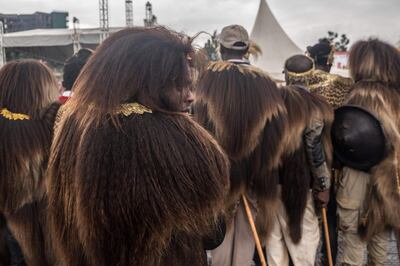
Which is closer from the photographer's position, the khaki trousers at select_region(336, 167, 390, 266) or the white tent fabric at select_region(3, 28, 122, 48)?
the khaki trousers at select_region(336, 167, 390, 266)

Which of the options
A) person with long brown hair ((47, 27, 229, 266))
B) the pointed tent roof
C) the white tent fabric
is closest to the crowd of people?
person with long brown hair ((47, 27, 229, 266))

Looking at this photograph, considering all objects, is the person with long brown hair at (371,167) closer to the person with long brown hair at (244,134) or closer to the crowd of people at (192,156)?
the crowd of people at (192,156)

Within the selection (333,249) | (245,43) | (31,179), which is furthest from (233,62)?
(333,249)

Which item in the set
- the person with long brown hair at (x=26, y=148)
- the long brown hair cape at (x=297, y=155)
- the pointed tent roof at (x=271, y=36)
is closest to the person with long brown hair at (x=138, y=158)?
the person with long brown hair at (x=26, y=148)

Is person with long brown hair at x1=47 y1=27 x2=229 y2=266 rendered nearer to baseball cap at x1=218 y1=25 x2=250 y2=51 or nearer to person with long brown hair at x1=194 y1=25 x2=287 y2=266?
person with long brown hair at x1=194 y1=25 x2=287 y2=266

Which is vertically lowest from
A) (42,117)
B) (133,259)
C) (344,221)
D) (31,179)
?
(344,221)

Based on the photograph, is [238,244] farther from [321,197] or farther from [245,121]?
[245,121]

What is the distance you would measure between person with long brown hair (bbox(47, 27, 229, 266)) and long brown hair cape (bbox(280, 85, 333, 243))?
4.69 ft

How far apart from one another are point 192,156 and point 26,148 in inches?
51.7

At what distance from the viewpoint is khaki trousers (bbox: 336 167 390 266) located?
3.13 meters

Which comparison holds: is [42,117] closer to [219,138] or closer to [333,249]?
[219,138]

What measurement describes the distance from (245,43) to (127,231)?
192 cm

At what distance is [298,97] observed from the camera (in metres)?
2.79

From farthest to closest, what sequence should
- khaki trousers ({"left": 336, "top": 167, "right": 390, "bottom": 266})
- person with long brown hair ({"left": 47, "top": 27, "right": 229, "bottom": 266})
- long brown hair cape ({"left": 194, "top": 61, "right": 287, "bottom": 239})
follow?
khaki trousers ({"left": 336, "top": 167, "right": 390, "bottom": 266}) < long brown hair cape ({"left": 194, "top": 61, "right": 287, "bottom": 239}) < person with long brown hair ({"left": 47, "top": 27, "right": 229, "bottom": 266})
